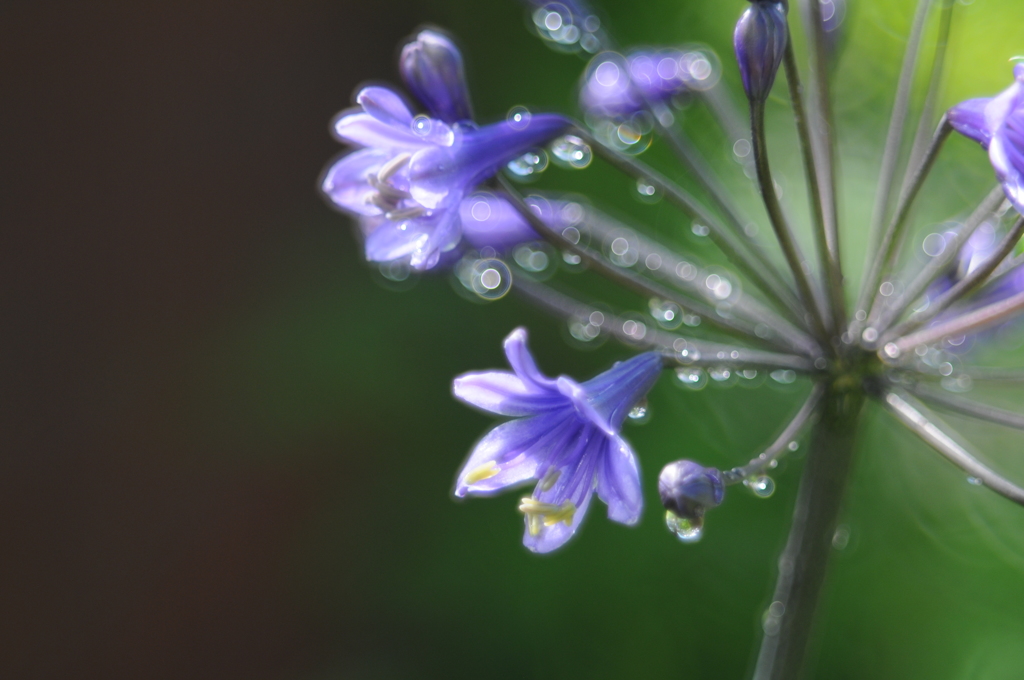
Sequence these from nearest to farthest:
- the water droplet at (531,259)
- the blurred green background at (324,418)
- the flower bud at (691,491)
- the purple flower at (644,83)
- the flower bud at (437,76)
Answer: the flower bud at (691,491) < the flower bud at (437,76) < the purple flower at (644,83) < the water droplet at (531,259) < the blurred green background at (324,418)

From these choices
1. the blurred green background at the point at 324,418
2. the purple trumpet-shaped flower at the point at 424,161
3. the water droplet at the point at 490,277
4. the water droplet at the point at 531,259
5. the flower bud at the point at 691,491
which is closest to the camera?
the flower bud at the point at 691,491

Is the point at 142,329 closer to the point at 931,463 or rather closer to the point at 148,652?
the point at 148,652

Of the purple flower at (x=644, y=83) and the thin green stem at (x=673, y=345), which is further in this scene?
the purple flower at (x=644, y=83)

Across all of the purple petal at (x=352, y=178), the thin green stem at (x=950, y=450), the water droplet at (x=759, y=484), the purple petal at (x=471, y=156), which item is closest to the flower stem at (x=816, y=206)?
the thin green stem at (x=950, y=450)

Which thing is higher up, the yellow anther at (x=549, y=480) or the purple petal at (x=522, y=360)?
the purple petal at (x=522, y=360)

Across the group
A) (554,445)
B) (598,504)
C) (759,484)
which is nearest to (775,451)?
(759,484)

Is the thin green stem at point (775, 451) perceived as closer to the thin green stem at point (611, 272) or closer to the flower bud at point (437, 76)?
the thin green stem at point (611, 272)

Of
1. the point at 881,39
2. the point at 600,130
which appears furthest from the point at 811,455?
the point at 881,39
